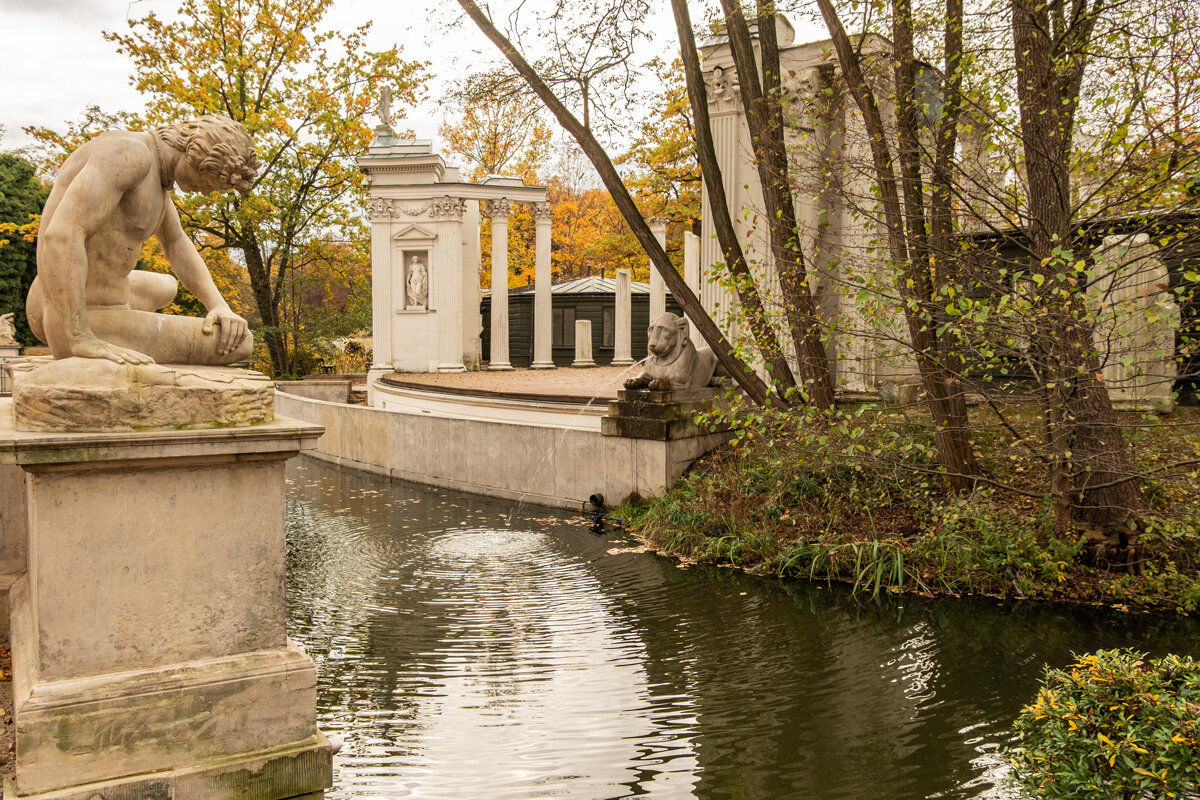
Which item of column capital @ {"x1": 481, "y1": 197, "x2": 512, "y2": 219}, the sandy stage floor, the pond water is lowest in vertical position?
the pond water

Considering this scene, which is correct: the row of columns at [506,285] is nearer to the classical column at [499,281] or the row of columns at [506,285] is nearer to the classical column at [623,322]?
the classical column at [499,281]

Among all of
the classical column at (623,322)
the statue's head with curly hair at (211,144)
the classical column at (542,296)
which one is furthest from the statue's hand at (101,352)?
the classical column at (623,322)

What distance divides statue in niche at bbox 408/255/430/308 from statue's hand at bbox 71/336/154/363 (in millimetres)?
21740

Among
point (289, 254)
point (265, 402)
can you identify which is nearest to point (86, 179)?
point (265, 402)

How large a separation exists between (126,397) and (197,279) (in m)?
1.11

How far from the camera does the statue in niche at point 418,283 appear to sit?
24.8 metres

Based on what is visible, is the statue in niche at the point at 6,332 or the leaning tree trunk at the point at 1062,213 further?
the statue in niche at the point at 6,332

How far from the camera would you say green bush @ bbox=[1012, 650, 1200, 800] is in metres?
2.85

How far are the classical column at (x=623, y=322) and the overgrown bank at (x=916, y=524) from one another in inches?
730

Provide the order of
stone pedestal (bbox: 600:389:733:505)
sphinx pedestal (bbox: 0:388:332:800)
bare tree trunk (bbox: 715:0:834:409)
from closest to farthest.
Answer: sphinx pedestal (bbox: 0:388:332:800)
bare tree trunk (bbox: 715:0:834:409)
stone pedestal (bbox: 600:389:733:505)

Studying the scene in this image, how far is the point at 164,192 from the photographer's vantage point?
3941 millimetres

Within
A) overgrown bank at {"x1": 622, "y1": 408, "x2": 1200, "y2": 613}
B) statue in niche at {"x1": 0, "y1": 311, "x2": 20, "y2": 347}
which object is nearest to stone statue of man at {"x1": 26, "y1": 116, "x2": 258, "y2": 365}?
overgrown bank at {"x1": 622, "y1": 408, "x2": 1200, "y2": 613}

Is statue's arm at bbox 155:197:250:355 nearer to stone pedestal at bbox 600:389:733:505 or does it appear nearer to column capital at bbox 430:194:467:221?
stone pedestal at bbox 600:389:733:505

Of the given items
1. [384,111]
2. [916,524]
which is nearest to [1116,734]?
[916,524]
